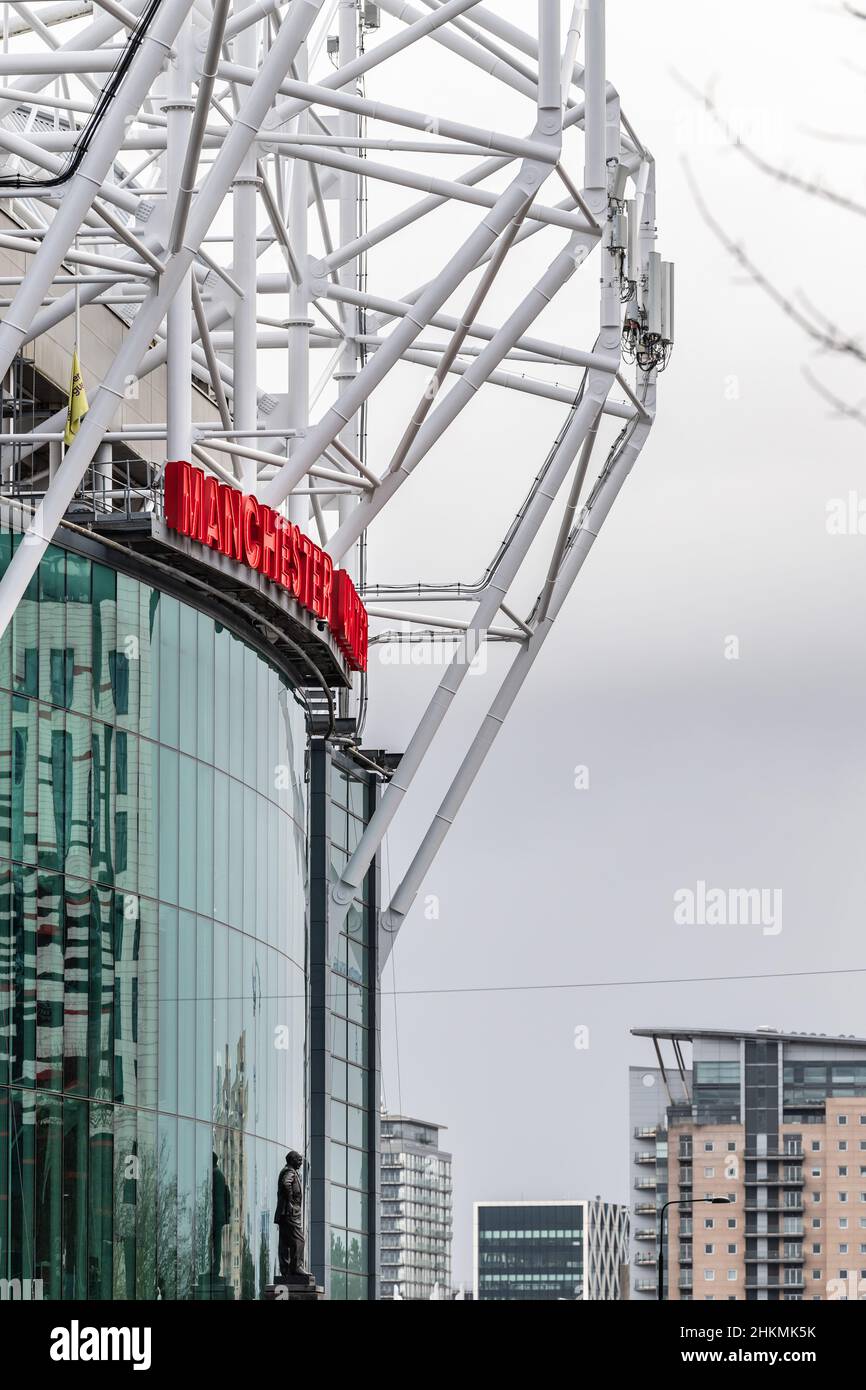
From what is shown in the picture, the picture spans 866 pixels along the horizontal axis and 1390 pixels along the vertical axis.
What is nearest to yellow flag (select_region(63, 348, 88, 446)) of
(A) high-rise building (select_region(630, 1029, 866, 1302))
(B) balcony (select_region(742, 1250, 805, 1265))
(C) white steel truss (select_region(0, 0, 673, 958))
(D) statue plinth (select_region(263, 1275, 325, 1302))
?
(C) white steel truss (select_region(0, 0, 673, 958))

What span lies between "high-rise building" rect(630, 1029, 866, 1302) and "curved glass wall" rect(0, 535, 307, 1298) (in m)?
126

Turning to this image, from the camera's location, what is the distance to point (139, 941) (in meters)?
38.5

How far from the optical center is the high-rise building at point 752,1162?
16812cm

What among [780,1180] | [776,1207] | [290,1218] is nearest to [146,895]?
[290,1218]

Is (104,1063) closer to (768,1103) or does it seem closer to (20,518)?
(20,518)

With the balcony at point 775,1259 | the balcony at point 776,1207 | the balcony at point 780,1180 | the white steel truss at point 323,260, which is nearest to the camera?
the white steel truss at point 323,260

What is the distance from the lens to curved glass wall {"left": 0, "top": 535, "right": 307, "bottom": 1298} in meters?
35.4

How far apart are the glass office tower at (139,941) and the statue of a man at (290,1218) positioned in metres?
0.62

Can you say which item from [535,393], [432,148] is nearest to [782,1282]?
[535,393]

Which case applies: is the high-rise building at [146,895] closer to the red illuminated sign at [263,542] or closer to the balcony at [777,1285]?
the red illuminated sign at [263,542]

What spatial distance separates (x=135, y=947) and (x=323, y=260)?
1645 cm

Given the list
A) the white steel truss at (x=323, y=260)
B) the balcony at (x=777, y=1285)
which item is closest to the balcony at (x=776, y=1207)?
the balcony at (x=777, y=1285)
